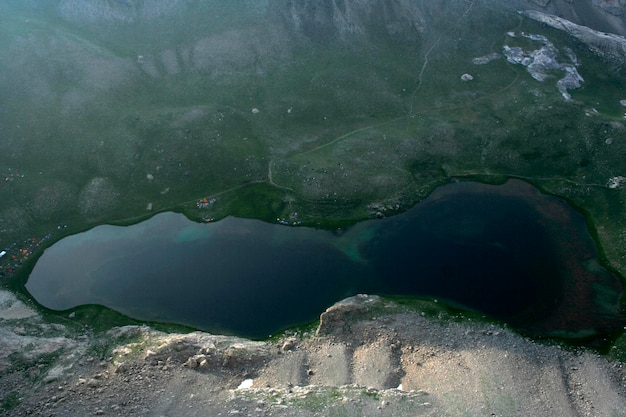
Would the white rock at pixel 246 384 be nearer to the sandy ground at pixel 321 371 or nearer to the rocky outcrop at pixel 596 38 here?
the sandy ground at pixel 321 371

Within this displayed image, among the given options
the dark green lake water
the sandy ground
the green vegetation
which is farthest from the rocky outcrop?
the sandy ground

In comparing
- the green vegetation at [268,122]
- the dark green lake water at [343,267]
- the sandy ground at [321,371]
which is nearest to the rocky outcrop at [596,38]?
the green vegetation at [268,122]

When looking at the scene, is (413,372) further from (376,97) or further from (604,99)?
(604,99)

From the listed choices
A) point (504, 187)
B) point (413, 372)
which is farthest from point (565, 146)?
point (413, 372)

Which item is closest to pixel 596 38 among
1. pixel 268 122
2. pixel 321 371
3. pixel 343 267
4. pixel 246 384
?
pixel 268 122

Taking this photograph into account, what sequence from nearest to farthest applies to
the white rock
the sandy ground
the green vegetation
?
1. the sandy ground
2. the white rock
3. the green vegetation

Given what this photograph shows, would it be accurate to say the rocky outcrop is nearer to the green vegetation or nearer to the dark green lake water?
the green vegetation

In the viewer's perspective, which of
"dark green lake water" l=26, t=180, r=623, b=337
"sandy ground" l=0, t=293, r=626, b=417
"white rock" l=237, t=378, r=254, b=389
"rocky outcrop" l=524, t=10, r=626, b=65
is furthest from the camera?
"rocky outcrop" l=524, t=10, r=626, b=65
